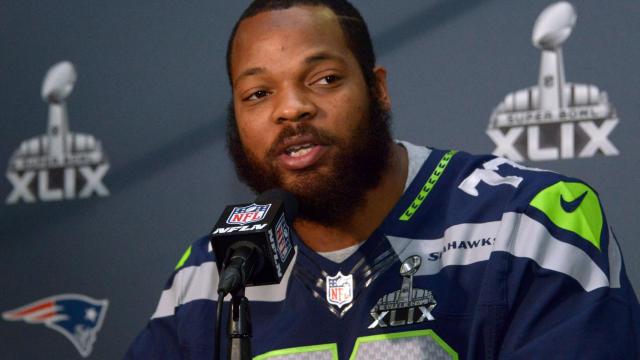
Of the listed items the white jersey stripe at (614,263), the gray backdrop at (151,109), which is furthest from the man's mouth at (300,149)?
the gray backdrop at (151,109)

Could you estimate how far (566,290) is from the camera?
1.13 meters

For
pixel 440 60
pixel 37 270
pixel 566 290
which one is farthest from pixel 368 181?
pixel 37 270

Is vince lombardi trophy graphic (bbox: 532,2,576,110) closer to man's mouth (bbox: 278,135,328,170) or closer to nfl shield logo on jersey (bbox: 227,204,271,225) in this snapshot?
man's mouth (bbox: 278,135,328,170)

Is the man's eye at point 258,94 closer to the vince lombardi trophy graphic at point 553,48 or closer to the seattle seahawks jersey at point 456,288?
the seattle seahawks jersey at point 456,288

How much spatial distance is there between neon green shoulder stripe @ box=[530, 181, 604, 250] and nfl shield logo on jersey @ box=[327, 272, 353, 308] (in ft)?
0.95

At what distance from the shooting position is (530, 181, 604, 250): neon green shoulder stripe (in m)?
1.21

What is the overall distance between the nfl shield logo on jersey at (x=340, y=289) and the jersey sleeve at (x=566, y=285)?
24cm

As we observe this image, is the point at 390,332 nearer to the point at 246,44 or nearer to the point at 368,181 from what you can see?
the point at 368,181

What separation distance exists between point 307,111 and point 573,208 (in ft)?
1.31

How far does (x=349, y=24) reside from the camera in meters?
1.44

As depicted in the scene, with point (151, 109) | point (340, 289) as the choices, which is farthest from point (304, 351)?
point (151, 109)

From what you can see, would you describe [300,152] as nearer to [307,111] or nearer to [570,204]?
[307,111]

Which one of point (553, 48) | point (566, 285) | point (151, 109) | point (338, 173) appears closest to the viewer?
point (566, 285)

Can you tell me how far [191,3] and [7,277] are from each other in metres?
0.80
